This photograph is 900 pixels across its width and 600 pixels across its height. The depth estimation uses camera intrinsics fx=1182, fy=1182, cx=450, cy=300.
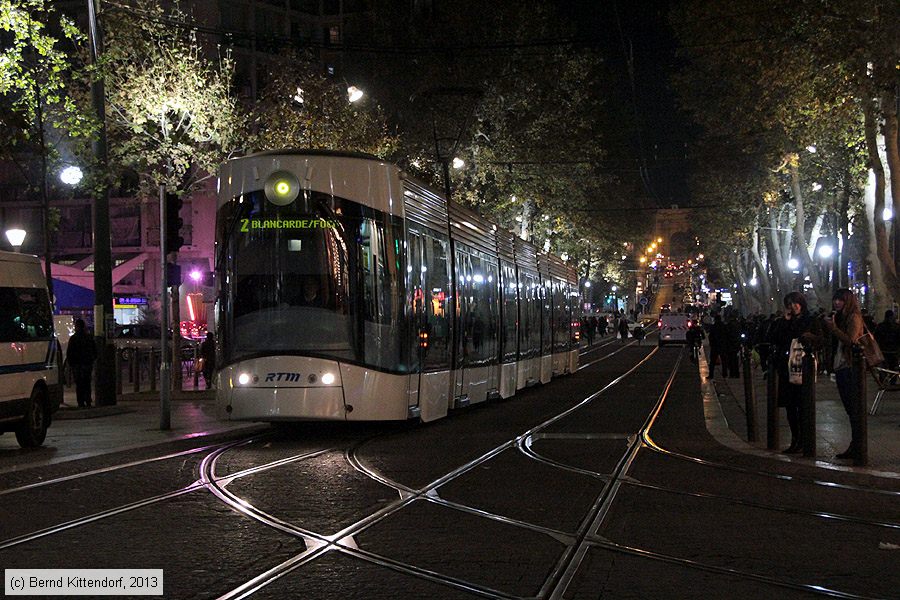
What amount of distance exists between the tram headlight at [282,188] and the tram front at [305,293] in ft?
0.04

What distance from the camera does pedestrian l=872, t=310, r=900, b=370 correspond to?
80.2 feet

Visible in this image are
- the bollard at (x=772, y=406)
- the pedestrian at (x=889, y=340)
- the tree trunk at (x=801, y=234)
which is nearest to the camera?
the bollard at (x=772, y=406)

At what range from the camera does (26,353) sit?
16.0 m

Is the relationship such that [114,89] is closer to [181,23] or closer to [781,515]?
[181,23]

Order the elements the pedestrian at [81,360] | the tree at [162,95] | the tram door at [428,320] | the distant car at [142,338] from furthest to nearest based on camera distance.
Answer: the distant car at [142,338], the tree at [162,95], the pedestrian at [81,360], the tram door at [428,320]

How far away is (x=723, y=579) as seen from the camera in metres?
7.33

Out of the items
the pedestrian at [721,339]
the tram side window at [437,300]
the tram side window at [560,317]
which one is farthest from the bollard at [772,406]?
the pedestrian at [721,339]

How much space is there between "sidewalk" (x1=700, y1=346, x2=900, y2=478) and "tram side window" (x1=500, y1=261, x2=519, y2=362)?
182 inches

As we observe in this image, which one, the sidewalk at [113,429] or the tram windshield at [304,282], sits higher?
the tram windshield at [304,282]

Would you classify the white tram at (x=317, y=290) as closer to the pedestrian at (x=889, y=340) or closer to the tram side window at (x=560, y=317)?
the pedestrian at (x=889, y=340)

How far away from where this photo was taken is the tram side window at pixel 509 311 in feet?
83.7

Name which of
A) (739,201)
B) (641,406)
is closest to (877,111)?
(641,406)

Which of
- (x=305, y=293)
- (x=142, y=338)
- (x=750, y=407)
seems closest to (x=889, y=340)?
(x=750, y=407)

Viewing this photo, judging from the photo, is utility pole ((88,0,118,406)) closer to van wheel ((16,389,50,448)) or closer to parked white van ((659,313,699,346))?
van wheel ((16,389,50,448))
